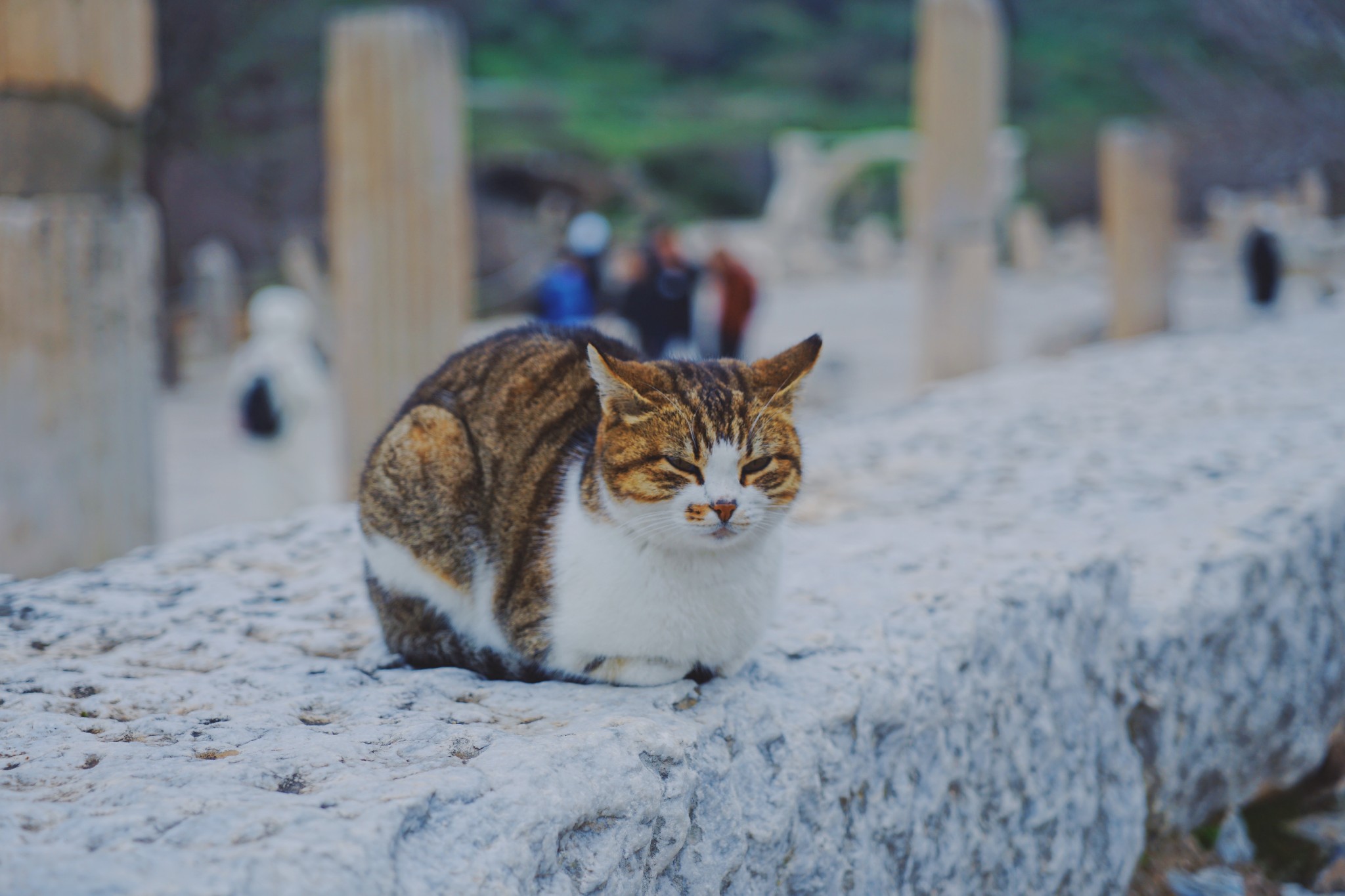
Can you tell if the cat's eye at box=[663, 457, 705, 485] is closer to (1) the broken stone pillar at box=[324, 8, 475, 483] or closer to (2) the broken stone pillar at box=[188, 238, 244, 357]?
(1) the broken stone pillar at box=[324, 8, 475, 483]

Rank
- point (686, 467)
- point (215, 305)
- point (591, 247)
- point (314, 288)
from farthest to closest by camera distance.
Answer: point (215, 305) < point (314, 288) < point (591, 247) < point (686, 467)

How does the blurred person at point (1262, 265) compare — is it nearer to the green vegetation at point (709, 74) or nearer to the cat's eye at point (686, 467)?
the green vegetation at point (709, 74)

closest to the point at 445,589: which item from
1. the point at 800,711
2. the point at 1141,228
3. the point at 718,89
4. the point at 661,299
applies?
the point at 800,711

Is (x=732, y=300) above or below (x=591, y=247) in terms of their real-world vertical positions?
below

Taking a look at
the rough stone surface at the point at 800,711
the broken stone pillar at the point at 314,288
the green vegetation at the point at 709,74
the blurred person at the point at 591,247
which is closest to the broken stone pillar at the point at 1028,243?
the green vegetation at the point at 709,74

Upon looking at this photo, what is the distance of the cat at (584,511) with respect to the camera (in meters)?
1.79

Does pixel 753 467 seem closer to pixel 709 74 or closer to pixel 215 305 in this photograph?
pixel 215 305

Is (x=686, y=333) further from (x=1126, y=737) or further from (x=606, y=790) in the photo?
(x=606, y=790)

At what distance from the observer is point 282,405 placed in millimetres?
5824

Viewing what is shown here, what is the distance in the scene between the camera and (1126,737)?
8.36ft

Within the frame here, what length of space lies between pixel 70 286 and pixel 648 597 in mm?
2925

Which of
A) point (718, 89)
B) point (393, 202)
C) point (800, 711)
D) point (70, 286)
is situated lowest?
point (800, 711)

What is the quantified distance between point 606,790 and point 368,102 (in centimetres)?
374

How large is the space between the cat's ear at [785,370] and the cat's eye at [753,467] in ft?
0.33
